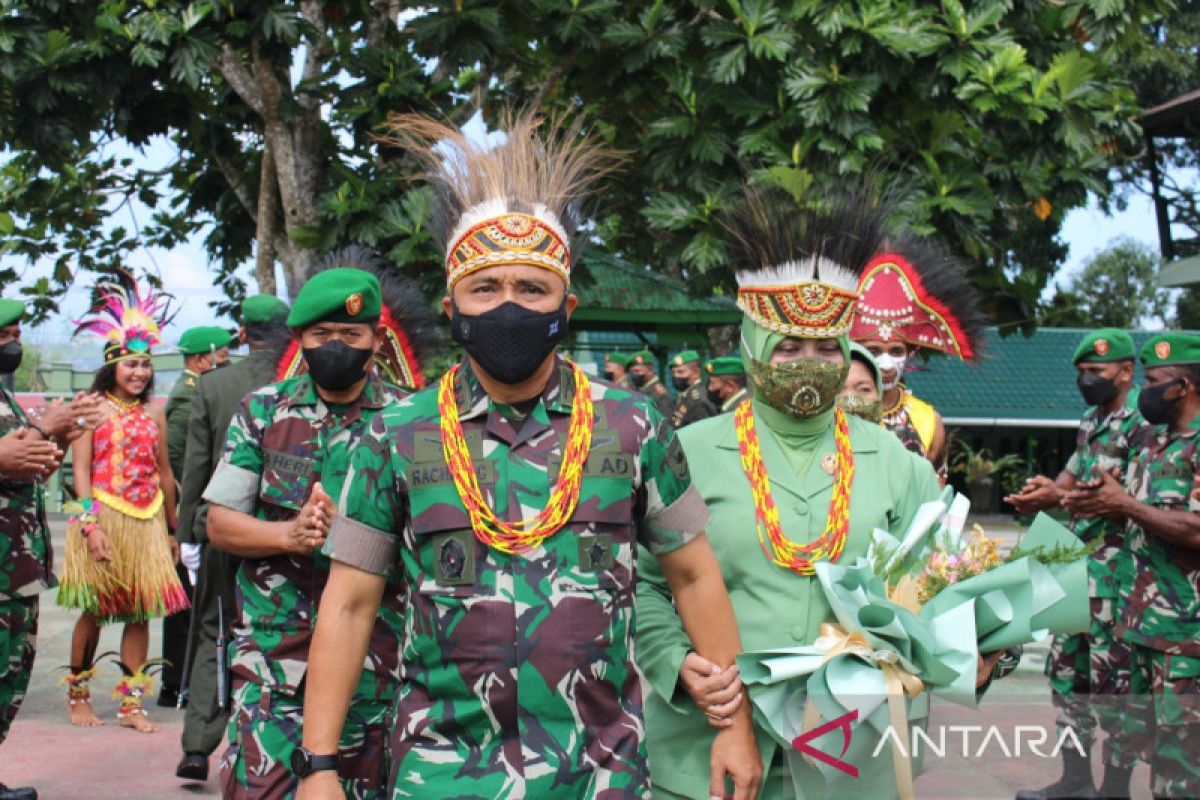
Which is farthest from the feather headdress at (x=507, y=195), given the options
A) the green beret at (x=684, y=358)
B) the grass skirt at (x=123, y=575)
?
the green beret at (x=684, y=358)

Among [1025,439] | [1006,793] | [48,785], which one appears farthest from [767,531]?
[1025,439]

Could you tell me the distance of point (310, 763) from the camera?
2.89 metres

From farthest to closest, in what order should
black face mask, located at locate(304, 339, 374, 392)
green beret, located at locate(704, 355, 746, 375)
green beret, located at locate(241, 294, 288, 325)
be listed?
green beret, located at locate(704, 355, 746, 375), green beret, located at locate(241, 294, 288, 325), black face mask, located at locate(304, 339, 374, 392)

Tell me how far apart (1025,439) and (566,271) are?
2954cm

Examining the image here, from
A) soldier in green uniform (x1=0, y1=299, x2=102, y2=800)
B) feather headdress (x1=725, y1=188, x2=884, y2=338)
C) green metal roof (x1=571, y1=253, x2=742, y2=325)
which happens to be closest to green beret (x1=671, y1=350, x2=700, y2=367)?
green metal roof (x1=571, y1=253, x2=742, y2=325)

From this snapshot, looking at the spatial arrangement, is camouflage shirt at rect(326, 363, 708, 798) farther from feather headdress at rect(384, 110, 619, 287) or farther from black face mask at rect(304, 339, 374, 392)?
black face mask at rect(304, 339, 374, 392)

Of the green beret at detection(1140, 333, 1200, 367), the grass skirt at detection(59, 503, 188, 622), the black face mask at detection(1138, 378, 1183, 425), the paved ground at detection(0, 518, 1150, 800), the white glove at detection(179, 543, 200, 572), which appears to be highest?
the green beret at detection(1140, 333, 1200, 367)

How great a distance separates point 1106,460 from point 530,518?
17.0ft

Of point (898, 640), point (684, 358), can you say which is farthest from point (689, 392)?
point (898, 640)

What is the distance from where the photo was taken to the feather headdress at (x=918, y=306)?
6.19m

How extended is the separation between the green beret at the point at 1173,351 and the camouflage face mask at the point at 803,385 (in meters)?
3.30

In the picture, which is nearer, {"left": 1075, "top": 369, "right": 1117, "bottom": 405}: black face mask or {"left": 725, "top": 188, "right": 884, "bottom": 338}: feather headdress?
{"left": 725, "top": 188, "right": 884, "bottom": 338}: feather headdress

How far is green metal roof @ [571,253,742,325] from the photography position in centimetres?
1661

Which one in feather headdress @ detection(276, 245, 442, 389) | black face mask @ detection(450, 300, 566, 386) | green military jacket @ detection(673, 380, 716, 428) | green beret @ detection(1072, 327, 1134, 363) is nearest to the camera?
black face mask @ detection(450, 300, 566, 386)
